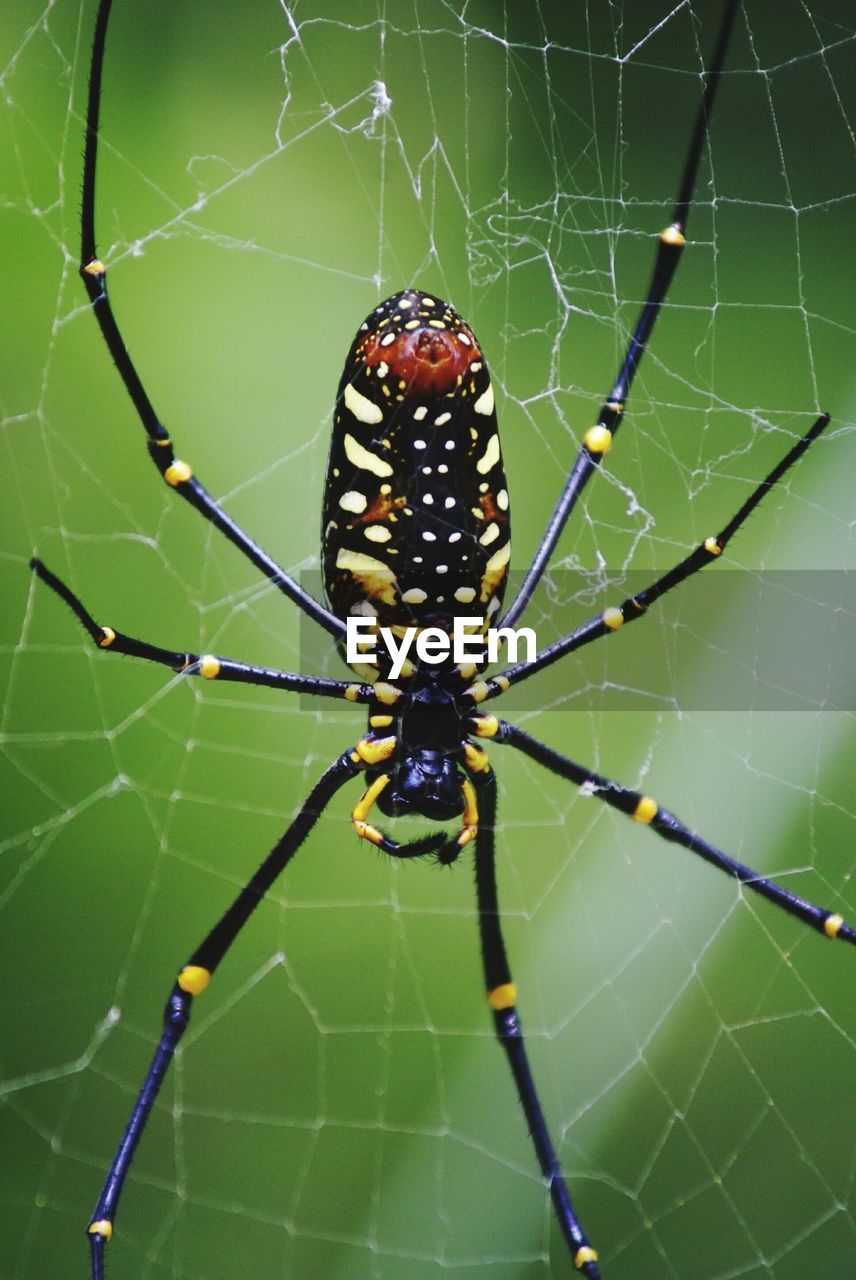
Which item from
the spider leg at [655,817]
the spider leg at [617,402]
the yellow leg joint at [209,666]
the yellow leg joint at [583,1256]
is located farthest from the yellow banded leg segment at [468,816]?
the yellow leg joint at [583,1256]

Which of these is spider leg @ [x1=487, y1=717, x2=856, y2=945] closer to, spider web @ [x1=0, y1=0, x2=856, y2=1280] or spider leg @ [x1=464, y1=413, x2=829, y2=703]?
spider leg @ [x1=464, y1=413, x2=829, y2=703]

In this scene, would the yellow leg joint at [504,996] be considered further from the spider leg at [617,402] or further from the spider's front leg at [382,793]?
the spider leg at [617,402]

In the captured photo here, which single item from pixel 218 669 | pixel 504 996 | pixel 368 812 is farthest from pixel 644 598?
pixel 504 996

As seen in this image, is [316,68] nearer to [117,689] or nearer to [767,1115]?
[117,689]

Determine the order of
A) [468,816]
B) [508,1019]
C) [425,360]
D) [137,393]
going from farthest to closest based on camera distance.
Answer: [508,1019] < [468,816] < [137,393] < [425,360]

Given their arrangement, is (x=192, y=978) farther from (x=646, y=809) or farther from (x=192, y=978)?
(x=646, y=809)

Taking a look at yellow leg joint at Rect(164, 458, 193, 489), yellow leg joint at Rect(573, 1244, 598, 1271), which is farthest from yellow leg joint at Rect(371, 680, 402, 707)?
yellow leg joint at Rect(573, 1244, 598, 1271)
